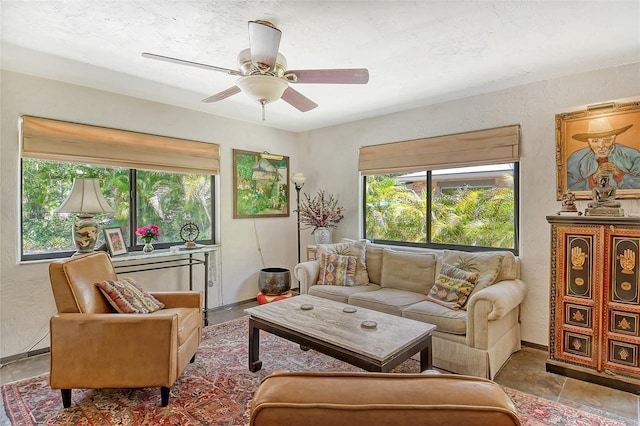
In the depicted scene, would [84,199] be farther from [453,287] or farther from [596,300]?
[596,300]

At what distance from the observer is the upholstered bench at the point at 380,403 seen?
2.24 ft

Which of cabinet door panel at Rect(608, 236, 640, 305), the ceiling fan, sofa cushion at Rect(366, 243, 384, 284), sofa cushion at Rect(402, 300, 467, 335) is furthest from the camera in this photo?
sofa cushion at Rect(366, 243, 384, 284)

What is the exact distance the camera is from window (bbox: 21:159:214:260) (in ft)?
9.98

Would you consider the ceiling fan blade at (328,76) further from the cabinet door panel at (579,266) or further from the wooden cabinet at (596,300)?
the cabinet door panel at (579,266)

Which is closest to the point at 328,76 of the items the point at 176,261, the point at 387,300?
the point at 387,300

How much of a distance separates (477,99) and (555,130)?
0.83m

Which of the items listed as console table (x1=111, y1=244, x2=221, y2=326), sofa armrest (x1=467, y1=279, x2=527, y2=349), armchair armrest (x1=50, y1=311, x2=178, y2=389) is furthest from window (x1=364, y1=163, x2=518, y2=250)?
armchair armrest (x1=50, y1=311, x2=178, y2=389)

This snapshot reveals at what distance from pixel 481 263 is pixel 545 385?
3.48 feet

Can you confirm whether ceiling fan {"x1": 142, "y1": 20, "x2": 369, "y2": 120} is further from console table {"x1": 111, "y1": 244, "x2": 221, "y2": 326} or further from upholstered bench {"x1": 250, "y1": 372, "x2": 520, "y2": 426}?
Result: console table {"x1": 111, "y1": 244, "x2": 221, "y2": 326}

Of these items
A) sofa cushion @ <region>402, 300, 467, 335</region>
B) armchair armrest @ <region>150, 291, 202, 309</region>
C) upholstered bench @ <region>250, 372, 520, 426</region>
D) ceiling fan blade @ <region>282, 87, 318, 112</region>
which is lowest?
sofa cushion @ <region>402, 300, 467, 335</region>

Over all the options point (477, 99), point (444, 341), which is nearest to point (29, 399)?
point (444, 341)

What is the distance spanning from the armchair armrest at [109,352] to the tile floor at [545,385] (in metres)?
0.45

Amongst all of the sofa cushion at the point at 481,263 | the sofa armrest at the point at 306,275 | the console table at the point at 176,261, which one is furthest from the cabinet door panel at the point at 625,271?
the console table at the point at 176,261

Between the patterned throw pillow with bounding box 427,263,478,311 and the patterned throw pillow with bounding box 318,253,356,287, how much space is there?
0.92 meters
